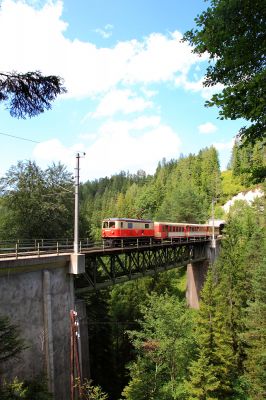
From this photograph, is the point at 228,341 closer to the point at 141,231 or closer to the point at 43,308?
the point at 141,231

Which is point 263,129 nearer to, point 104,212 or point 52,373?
point 52,373

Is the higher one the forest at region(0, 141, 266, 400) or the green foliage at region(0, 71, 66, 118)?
the green foliage at region(0, 71, 66, 118)

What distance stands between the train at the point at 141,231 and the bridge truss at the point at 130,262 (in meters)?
1.08

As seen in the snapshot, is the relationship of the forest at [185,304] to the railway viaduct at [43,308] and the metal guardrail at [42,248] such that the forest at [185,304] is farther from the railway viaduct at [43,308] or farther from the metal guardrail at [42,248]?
the metal guardrail at [42,248]

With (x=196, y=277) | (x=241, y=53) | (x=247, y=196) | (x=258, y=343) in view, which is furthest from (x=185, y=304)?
(x=247, y=196)

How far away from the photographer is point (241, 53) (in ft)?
23.6

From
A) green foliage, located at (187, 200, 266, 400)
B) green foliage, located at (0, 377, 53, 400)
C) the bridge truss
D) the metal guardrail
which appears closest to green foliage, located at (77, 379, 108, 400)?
green foliage, located at (0, 377, 53, 400)

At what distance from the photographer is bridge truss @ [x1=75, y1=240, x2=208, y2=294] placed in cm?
2238

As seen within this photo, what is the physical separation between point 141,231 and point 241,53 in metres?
27.9

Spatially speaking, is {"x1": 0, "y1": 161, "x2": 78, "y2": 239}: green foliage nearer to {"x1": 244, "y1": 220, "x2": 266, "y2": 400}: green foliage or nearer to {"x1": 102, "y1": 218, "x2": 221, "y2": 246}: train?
{"x1": 102, "y1": 218, "x2": 221, "y2": 246}: train

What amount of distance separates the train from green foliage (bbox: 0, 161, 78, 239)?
5240 mm

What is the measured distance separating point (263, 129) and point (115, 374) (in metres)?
33.3

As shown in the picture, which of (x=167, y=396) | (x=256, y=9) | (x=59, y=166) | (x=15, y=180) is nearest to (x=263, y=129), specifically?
(x=256, y=9)

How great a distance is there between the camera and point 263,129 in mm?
7117
